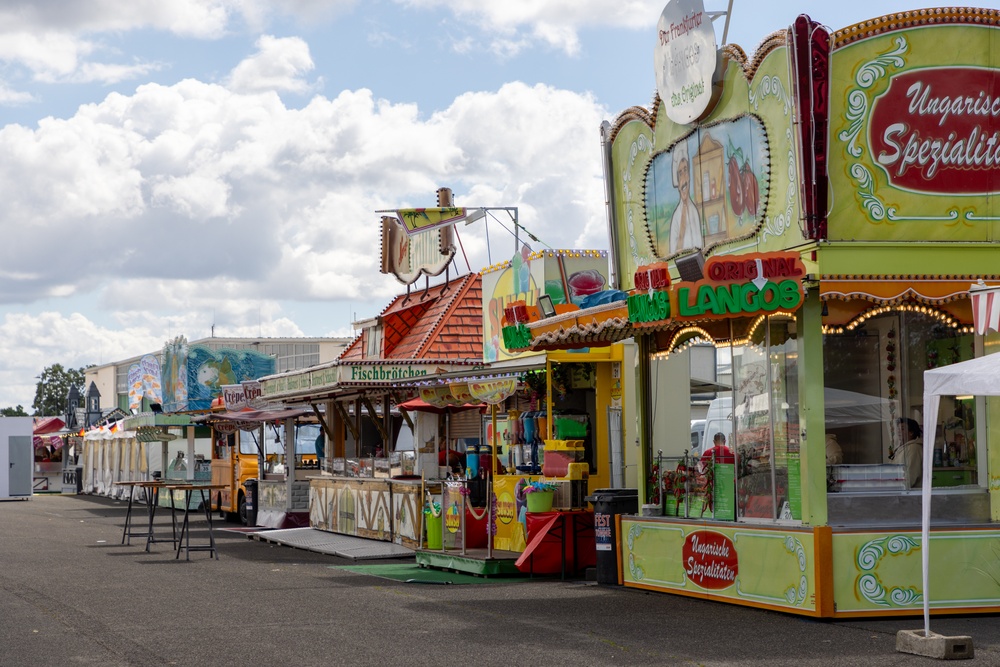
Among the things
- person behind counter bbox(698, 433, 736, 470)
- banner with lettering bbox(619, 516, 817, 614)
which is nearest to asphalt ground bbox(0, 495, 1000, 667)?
banner with lettering bbox(619, 516, 817, 614)

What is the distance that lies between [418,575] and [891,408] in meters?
7.03

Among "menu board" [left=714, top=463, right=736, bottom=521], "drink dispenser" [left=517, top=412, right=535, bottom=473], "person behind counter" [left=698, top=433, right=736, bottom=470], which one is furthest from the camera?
"drink dispenser" [left=517, top=412, right=535, bottom=473]

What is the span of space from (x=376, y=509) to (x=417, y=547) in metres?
2.28

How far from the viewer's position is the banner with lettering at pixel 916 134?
42.0 ft

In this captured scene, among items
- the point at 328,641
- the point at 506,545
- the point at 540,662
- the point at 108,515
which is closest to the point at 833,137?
the point at 540,662

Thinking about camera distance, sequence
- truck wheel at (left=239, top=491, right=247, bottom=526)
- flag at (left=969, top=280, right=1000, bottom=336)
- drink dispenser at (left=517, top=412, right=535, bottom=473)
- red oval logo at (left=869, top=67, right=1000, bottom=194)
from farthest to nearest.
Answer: truck wheel at (left=239, top=491, right=247, bottom=526), drink dispenser at (left=517, top=412, right=535, bottom=473), red oval logo at (left=869, top=67, right=1000, bottom=194), flag at (left=969, top=280, right=1000, bottom=336)

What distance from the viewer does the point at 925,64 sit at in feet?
42.4

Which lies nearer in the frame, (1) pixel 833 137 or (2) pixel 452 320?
(1) pixel 833 137

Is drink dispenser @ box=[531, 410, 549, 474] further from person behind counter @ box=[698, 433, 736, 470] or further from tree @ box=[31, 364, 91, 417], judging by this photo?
tree @ box=[31, 364, 91, 417]

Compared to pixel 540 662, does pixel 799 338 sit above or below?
above

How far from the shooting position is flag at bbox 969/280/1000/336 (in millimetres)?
11383

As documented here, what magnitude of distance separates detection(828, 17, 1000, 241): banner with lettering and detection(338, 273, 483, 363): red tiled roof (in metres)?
11.2

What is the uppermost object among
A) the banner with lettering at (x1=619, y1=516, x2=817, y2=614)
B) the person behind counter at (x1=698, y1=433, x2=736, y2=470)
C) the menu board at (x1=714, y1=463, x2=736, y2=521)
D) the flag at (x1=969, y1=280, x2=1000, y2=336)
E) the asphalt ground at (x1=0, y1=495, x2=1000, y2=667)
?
the flag at (x1=969, y1=280, x2=1000, y2=336)

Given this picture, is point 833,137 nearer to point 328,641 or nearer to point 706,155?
point 706,155
